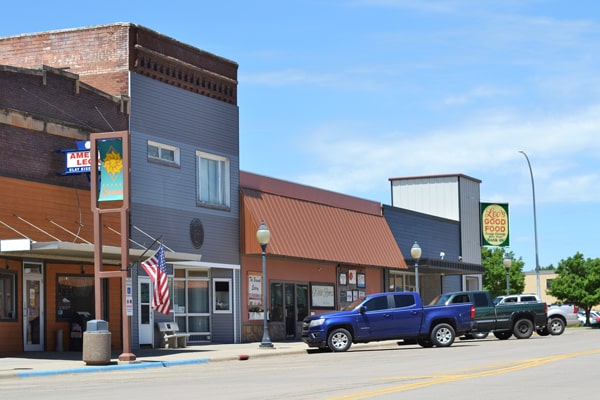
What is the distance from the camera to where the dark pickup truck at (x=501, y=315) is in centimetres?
3697

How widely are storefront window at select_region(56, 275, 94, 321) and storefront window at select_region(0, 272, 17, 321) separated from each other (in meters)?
1.92

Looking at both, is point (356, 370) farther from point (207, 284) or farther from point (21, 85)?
point (207, 284)

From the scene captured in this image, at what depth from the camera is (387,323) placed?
3158cm

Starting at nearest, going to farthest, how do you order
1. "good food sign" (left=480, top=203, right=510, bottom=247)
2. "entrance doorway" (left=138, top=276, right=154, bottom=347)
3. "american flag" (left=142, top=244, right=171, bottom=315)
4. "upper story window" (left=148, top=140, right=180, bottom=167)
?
"american flag" (left=142, top=244, right=171, bottom=315) → "entrance doorway" (left=138, top=276, right=154, bottom=347) → "upper story window" (left=148, top=140, right=180, bottom=167) → "good food sign" (left=480, top=203, right=510, bottom=247)

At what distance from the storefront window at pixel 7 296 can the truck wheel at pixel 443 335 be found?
1283cm

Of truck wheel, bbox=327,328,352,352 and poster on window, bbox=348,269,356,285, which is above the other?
poster on window, bbox=348,269,356,285

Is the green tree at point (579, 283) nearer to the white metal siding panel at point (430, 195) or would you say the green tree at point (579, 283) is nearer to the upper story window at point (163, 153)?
the white metal siding panel at point (430, 195)

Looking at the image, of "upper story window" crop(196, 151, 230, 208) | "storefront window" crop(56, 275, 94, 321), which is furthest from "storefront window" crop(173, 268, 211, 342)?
"storefront window" crop(56, 275, 94, 321)

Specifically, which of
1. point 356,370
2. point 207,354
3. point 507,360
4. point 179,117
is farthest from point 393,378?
point 179,117

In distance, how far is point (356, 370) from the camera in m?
22.0

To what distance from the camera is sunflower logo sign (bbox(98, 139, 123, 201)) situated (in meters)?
26.6

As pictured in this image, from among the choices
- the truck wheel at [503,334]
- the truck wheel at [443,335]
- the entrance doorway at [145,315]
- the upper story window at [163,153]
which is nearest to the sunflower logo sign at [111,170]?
the upper story window at [163,153]

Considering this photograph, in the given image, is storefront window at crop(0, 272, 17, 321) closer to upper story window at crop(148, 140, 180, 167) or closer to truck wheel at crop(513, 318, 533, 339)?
upper story window at crop(148, 140, 180, 167)

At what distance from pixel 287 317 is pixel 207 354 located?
36.6 ft
